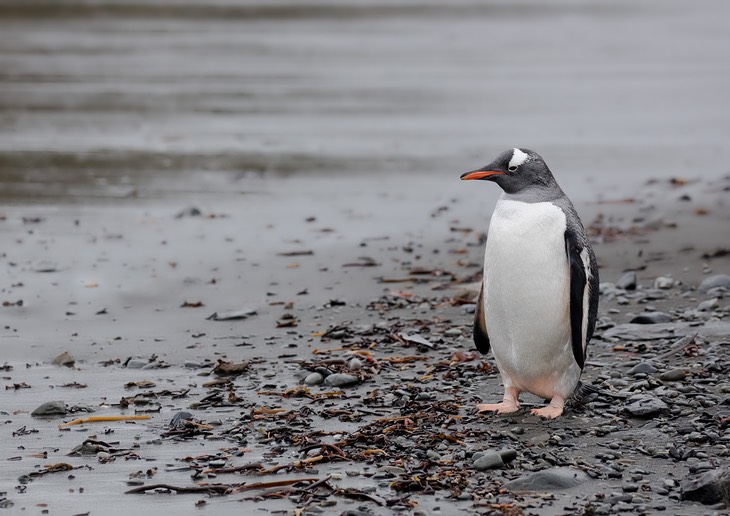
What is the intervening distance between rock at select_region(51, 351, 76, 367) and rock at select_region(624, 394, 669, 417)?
3.02 m

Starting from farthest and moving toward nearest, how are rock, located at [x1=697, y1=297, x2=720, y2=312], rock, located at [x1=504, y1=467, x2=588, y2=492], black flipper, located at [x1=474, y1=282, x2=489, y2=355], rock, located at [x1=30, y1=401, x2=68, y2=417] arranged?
1. rock, located at [x1=697, y1=297, x2=720, y2=312]
2. black flipper, located at [x1=474, y1=282, x2=489, y2=355]
3. rock, located at [x1=30, y1=401, x2=68, y2=417]
4. rock, located at [x1=504, y1=467, x2=588, y2=492]

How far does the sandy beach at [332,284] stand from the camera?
4.98 meters

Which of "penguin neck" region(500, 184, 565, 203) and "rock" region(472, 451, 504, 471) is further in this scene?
"penguin neck" region(500, 184, 565, 203)

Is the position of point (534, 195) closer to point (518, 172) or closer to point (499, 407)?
point (518, 172)

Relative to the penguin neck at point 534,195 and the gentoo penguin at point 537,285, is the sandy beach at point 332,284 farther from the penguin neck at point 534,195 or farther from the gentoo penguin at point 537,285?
the penguin neck at point 534,195

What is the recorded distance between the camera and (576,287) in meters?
5.71

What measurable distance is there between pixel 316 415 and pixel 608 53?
1702 centimetres

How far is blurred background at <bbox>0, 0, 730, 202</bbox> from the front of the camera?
1254 cm

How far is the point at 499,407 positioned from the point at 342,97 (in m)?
11.4

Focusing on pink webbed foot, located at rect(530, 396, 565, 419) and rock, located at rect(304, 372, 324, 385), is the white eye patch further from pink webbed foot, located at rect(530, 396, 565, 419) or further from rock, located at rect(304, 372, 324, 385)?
rock, located at rect(304, 372, 324, 385)

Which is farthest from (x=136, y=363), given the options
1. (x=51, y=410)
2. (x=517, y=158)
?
(x=517, y=158)

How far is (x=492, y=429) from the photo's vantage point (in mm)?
5527

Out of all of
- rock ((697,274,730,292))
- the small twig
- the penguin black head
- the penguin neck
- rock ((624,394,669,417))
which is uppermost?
the penguin black head

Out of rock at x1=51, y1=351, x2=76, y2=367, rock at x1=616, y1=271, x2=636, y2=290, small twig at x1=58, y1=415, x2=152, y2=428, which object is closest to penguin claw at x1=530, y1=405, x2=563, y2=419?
small twig at x1=58, y1=415, x2=152, y2=428
